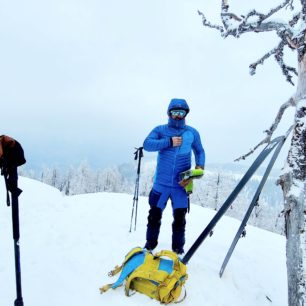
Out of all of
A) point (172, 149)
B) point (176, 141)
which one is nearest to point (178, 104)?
point (176, 141)

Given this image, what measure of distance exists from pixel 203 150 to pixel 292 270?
106 inches

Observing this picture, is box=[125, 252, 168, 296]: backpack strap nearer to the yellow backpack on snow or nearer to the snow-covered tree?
the yellow backpack on snow

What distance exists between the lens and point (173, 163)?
576 cm

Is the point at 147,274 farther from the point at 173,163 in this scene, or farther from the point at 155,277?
the point at 173,163

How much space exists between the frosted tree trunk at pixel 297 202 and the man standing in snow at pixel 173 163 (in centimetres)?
188

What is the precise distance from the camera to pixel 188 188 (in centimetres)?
569

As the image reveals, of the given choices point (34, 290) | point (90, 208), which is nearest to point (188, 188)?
point (34, 290)

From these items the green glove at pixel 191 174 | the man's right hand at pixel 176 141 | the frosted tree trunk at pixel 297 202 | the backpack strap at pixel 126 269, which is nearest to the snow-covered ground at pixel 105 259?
the backpack strap at pixel 126 269

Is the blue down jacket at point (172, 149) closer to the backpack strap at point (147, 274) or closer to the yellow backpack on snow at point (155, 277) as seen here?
the yellow backpack on snow at point (155, 277)

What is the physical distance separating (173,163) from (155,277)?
2034 millimetres

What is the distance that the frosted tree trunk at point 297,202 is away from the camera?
13.2 feet

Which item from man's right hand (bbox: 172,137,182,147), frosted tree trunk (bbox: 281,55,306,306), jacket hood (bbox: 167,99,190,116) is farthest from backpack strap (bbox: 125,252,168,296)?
jacket hood (bbox: 167,99,190,116)

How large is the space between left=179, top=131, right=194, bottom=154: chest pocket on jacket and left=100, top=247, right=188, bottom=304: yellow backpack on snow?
1837 millimetres

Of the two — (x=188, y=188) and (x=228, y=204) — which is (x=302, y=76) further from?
(x=188, y=188)
